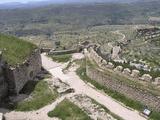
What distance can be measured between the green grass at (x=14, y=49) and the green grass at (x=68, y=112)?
8723mm

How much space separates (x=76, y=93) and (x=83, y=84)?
4.09 metres

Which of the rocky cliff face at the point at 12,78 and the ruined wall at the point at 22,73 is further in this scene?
the ruined wall at the point at 22,73

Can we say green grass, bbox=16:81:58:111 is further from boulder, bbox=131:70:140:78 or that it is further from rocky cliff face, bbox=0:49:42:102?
boulder, bbox=131:70:140:78

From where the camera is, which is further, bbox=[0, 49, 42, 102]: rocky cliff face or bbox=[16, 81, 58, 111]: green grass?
bbox=[0, 49, 42, 102]: rocky cliff face

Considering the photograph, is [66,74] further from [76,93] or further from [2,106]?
[2,106]

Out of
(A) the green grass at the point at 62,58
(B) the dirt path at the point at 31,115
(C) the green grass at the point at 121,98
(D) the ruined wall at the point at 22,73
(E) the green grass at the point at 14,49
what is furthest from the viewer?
(A) the green grass at the point at 62,58

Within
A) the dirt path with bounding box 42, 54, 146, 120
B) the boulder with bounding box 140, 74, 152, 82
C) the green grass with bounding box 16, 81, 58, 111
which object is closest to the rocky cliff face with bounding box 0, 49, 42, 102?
the green grass with bounding box 16, 81, 58, 111

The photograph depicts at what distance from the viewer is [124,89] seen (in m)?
41.2

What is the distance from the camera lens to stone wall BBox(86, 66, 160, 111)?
1473 inches

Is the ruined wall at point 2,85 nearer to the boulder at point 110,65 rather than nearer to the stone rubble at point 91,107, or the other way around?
the stone rubble at point 91,107

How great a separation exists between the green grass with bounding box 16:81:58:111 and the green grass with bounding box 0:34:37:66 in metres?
4.17

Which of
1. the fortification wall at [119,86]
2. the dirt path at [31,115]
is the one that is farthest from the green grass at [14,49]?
the fortification wall at [119,86]

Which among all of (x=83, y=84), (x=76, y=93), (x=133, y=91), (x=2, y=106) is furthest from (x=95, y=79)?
(x=2, y=106)

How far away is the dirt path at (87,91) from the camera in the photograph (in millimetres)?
37594
